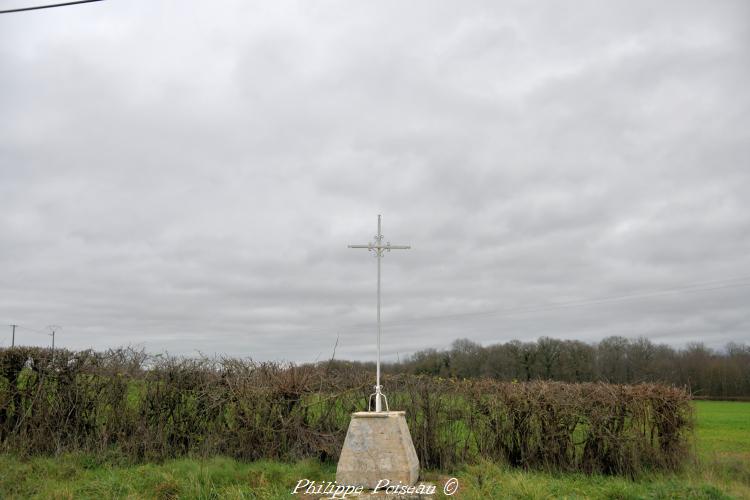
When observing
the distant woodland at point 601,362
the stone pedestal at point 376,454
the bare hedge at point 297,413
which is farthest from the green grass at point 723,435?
the distant woodland at point 601,362

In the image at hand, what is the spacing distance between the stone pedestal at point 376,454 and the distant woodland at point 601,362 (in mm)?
28812

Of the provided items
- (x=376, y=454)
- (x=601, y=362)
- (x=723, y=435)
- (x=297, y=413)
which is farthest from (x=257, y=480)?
(x=601, y=362)

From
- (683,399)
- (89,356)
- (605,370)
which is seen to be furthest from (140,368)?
(605,370)

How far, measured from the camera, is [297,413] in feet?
39.2

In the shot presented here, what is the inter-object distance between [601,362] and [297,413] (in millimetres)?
38868

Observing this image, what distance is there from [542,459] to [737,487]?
3218mm

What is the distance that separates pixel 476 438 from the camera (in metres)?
11.6

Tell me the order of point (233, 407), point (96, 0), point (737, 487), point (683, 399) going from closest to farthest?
point (96, 0)
point (737, 487)
point (683, 399)
point (233, 407)

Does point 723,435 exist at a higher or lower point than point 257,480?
lower

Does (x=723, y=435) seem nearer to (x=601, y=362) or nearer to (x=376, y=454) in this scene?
(x=376, y=454)

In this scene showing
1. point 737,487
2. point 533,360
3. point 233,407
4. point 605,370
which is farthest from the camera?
point 533,360

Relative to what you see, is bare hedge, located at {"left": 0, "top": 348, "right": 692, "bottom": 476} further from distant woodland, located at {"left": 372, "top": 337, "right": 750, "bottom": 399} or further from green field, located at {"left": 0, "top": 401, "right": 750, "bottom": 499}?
distant woodland, located at {"left": 372, "top": 337, "right": 750, "bottom": 399}

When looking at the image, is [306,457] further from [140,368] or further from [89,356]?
[89,356]

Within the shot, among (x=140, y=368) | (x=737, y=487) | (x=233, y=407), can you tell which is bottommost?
(x=737, y=487)
